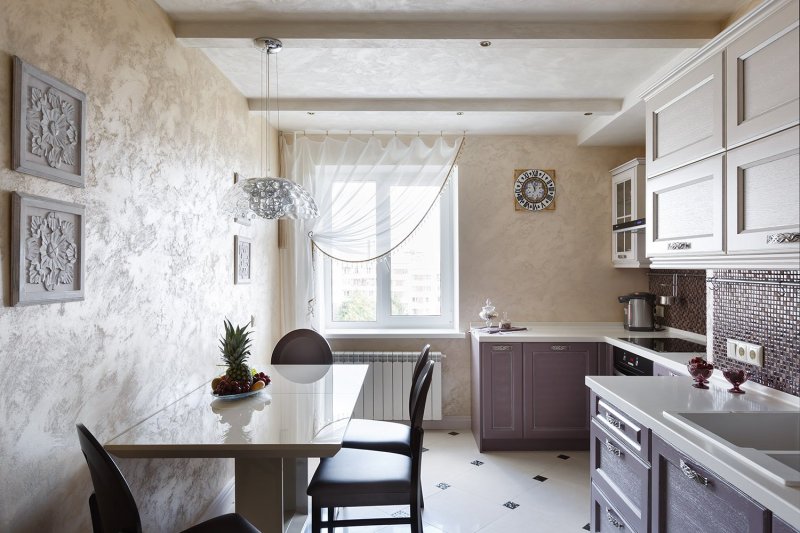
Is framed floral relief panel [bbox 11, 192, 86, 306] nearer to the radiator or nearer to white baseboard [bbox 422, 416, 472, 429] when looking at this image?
the radiator

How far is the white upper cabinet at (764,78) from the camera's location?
59.2 inches

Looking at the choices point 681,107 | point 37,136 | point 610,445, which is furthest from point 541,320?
point 37,136

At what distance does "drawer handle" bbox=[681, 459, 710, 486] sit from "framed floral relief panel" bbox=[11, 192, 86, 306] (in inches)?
80.7

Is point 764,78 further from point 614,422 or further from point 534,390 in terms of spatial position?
point 534,390

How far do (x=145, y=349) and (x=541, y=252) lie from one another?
3.12m

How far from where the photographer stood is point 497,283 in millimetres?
4078

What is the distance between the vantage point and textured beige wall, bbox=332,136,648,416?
13.3ft

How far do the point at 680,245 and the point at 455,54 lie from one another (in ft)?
4.96

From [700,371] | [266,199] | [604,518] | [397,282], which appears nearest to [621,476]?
[604,518]

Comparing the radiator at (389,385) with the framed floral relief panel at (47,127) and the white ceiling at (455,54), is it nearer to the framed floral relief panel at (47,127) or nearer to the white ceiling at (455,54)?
the white ceiling at (455,54)

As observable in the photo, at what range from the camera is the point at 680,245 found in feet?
6.90

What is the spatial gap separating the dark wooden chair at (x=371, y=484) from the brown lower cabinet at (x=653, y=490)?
0.84 m

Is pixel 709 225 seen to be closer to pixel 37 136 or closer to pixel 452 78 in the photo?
pixel 452 78

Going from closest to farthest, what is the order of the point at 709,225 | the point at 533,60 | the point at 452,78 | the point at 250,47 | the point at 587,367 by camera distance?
the point at 709,225 → the point at 250,47 → the point at 533,60 → the point at 452,78 → the point at 587,367
